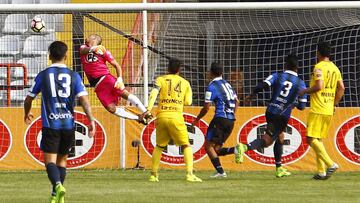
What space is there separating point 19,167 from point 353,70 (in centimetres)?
707

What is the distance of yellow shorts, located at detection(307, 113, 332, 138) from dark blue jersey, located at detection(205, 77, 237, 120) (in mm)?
1491

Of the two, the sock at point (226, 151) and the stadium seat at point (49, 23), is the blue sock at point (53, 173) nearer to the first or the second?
the sock at point (226, 151)

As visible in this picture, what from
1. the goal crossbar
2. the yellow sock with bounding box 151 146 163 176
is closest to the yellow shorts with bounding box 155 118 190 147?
the yellow sock with bounding box 151 146 163 176

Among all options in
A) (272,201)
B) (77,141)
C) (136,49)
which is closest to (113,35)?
(136,49)

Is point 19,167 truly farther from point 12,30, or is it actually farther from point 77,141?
point 12,30

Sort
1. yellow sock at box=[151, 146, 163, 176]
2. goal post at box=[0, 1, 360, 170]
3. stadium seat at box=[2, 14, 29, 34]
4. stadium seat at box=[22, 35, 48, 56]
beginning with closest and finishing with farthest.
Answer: yellow sock at box=[151, 146, 163, 176]
goal post at box=[0, 1, 360, 170]
stadium seat at box=[22, 35, 48, 56]
stadium seat at box=[2, 14, 29, 34]

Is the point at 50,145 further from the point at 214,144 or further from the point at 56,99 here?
the point at 214,144

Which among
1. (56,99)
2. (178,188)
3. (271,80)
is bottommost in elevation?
(178,188)

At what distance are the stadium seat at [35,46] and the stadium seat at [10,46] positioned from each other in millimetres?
191

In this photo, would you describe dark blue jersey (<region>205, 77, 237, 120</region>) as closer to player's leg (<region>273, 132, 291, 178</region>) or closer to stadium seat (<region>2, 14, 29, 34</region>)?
player's leg (<region>273, 132, 291, 178</region>)

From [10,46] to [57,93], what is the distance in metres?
10.5

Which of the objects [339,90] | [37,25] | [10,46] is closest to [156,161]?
[339,90]

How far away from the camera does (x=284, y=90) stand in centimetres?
1717

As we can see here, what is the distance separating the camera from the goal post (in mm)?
19609
